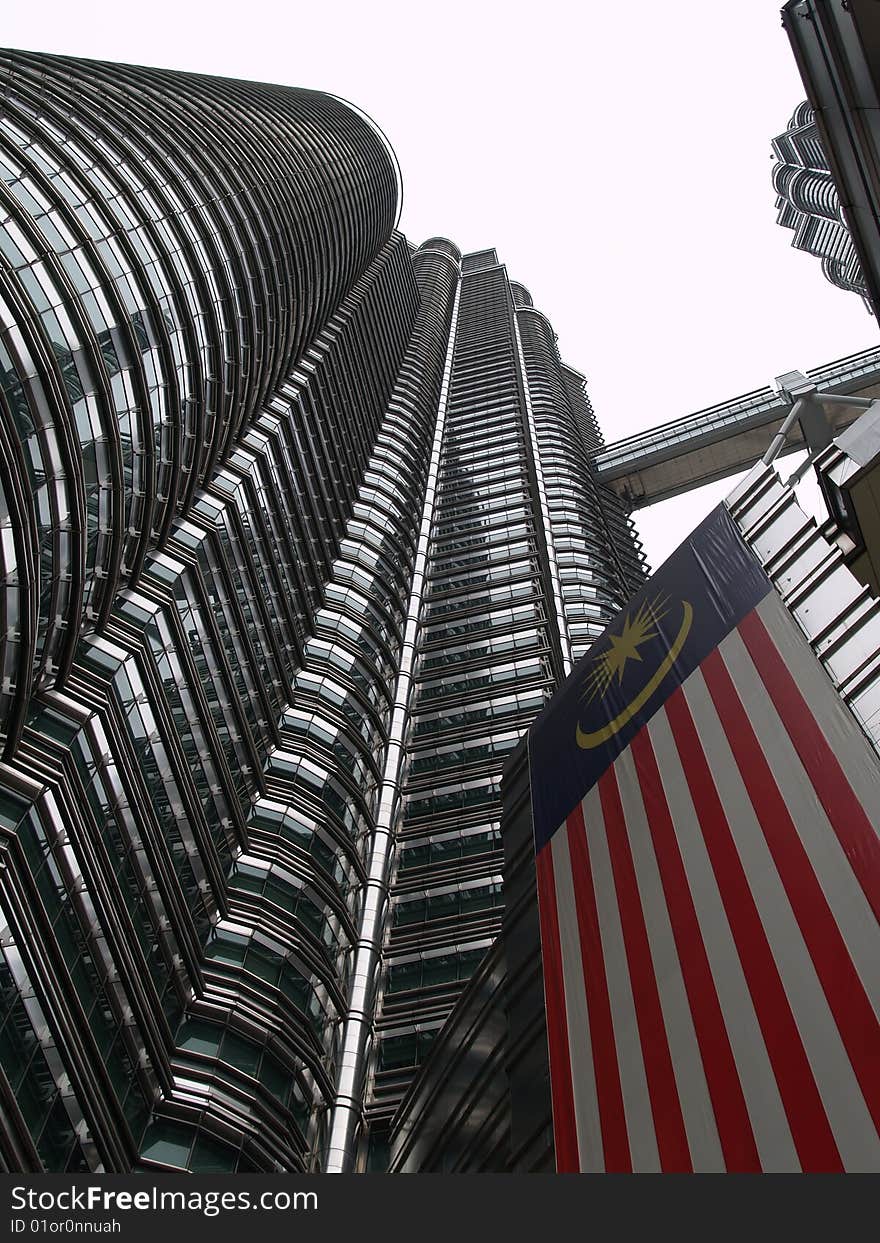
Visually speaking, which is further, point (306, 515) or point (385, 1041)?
point (306, 515)

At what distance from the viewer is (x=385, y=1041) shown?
36656 mm

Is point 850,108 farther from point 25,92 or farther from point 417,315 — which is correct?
point 417,315

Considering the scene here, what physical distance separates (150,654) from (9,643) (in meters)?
7.00

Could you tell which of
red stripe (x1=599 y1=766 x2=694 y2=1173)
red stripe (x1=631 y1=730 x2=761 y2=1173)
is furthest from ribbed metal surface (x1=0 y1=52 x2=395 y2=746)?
red stripe (x1=631 y1=730 x2=761 y2=1173)

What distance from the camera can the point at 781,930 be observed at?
12.5 m

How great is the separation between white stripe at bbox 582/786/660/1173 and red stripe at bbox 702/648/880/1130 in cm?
273

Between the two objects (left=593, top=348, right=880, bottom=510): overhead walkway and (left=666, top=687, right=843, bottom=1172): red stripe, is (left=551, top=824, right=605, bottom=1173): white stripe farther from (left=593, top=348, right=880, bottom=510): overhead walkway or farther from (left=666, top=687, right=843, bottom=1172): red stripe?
(left=593, top=348, right=880, bottom=510): overhead walkway

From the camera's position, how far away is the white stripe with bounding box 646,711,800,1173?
35.5ft

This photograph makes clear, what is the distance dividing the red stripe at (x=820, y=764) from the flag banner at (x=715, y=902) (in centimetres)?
3

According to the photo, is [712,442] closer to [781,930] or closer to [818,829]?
[818,829]

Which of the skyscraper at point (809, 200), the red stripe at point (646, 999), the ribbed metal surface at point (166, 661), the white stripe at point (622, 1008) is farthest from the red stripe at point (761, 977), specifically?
the skyscraper at point (809, 200)

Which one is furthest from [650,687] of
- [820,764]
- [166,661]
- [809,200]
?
[809,200]

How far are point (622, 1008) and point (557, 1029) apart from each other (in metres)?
1.49

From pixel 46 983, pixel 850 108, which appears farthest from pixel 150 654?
pixel 850 108
